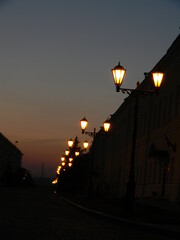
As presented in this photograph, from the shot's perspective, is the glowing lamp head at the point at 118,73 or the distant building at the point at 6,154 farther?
the distant building at the point at 6,154

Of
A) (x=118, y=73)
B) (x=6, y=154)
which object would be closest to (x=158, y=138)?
(x=118, y=73)

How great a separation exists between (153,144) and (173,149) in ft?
16.9

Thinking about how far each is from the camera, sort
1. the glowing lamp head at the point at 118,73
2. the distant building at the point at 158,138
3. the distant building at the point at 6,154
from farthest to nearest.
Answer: the distant building at the point at 6,154
the distant building at the point at 158,138
the glowing lamp head at the point at 118,73

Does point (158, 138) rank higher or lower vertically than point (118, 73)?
lower

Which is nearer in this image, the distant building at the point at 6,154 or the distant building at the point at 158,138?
the distant building at the point at 158,138

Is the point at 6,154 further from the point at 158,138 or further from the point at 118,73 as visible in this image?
the point at 118,73

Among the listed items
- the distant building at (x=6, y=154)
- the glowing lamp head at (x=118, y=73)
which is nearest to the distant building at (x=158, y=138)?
the glowing lamp head at (x=118, y=73)

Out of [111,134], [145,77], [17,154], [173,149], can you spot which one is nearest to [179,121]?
[173,149]

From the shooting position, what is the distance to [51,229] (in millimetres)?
15766

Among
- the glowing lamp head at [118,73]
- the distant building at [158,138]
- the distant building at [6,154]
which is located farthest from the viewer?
the distant building at [6,154]

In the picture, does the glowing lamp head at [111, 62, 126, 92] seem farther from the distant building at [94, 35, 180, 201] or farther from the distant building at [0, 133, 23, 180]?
the distant building at [0, 133, 23, 180]

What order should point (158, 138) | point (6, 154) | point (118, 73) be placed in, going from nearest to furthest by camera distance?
point (118, 73)
point (158, 138)
point (6, 154)

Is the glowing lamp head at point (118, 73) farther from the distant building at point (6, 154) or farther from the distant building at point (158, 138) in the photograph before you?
the distant building at point (6, 154)

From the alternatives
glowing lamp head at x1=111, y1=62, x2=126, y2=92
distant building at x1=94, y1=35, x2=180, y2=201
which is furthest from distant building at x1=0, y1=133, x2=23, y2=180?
glowing lamp head at x1=111, y1=62, x2=126, y2=92
